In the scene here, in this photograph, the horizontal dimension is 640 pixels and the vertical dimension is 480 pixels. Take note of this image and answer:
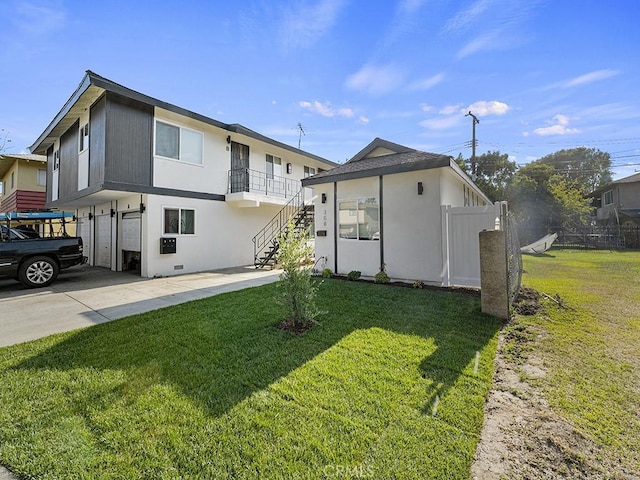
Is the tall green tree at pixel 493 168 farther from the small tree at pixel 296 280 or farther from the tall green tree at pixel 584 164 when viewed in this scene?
the small tree at pixel 296 280

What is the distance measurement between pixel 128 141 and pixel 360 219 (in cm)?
804

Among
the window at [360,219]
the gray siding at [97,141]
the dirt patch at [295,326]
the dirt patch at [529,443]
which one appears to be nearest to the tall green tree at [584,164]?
the window at [360,219]

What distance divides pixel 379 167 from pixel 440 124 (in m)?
13.9

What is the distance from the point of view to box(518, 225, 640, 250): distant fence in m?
19.8

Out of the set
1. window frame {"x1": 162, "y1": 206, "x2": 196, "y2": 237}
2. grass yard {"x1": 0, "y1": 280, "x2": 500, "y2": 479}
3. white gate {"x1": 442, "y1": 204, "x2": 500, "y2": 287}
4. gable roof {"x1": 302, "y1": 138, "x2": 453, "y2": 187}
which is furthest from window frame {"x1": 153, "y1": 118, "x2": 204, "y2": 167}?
white gate {"x1": 442, "y1": 204, "x2": 500, "y2": 287}

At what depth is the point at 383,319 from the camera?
4.99 m

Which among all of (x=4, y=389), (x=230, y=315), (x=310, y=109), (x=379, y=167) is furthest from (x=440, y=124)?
(x=4, y=389)

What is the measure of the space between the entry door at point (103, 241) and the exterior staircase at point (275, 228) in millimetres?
6183

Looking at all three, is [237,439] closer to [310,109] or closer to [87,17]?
[87,17]

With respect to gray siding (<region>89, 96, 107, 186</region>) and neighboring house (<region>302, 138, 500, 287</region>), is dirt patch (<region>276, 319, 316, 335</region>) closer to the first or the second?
neighboring house (<region>302, 138, 500, 287</region>)

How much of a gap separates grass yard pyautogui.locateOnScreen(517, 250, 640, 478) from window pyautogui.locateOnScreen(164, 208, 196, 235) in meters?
10.6

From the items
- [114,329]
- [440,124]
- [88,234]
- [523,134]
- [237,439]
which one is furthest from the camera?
[523,134]

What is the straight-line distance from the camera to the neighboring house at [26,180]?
17.0m

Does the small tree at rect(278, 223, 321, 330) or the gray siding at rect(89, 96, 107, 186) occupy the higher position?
the gray siding at rect(89, 96, 107, 186)
